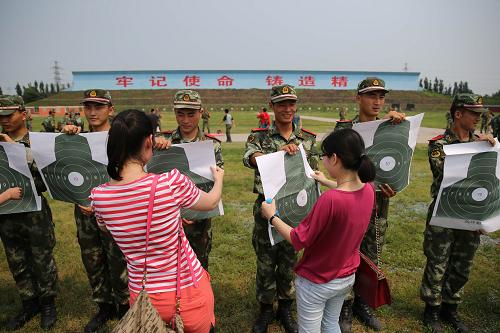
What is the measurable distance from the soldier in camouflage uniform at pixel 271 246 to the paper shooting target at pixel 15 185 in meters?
2.16

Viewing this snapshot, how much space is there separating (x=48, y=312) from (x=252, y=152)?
287 cm

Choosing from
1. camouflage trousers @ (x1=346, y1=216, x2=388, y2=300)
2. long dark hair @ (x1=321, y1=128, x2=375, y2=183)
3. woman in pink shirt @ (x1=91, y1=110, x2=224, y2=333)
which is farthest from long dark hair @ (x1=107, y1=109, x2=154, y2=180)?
camouflage trousers @ (x1=346, y1=216, x2=388, y2=300)

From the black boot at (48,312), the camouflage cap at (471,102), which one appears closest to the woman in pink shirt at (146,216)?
the black boot at (48,312)

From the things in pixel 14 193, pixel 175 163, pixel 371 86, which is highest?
pixel 371 86

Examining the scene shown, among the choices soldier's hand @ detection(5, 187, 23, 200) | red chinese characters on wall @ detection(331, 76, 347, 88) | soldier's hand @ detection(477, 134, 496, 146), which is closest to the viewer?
soldier's hand @ detection(5, 187, 23, 200)

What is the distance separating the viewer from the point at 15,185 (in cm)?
313

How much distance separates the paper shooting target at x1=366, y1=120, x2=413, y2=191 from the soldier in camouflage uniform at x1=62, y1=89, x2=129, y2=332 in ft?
9.08

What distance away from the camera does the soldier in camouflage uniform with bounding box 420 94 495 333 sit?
3205mm

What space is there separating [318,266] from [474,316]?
278 cm

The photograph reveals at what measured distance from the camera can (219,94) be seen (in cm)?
5972

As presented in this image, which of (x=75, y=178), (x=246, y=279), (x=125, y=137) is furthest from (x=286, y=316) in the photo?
(x=125, y=137)

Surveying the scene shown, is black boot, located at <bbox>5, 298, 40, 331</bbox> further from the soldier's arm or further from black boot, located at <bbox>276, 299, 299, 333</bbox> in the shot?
the soldier's arm

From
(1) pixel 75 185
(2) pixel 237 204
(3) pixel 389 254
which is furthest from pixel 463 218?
(2) pixel 237 204

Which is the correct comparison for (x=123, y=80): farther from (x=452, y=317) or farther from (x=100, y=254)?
(x=452, y=317)
